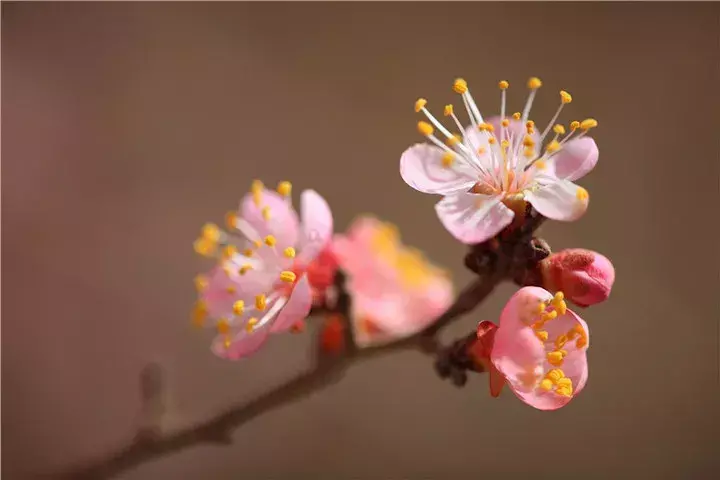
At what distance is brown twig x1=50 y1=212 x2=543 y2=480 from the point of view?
2.39 feet

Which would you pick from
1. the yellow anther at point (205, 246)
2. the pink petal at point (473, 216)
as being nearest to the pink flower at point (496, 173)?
the pink petal at point (473, 216)

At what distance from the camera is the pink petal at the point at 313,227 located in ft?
2.57

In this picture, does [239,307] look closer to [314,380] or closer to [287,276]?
[287,276]

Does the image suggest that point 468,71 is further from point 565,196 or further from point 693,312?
point 565,196

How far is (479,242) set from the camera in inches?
25.8

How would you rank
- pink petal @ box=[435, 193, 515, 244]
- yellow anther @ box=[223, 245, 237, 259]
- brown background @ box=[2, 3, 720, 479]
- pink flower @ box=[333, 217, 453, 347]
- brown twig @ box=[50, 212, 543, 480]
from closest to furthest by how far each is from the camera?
pink petal @ box=[435, 193, 515, 244], brown twig @ box=[50, 212, 543, 480], yellow anther @ box=[223, 245, 237, 259], pink flower @ box=[333, 217, 453, 347], brown background @ box=[2, 3, 720, 479]

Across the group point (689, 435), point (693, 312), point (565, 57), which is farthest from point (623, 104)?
point (689, 435)

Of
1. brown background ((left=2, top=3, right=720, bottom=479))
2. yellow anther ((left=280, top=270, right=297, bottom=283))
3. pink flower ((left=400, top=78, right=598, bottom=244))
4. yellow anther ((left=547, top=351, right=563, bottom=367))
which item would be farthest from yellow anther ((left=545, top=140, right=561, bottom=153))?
brown background ((left=2, top=3, right=720, bottom=479))

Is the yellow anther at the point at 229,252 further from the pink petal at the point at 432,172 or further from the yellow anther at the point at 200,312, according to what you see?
the pink petal at the point at 432,172

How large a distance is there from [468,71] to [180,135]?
0.88m

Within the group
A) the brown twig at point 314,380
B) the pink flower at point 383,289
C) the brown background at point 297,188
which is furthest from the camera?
the brown background at point 297,188

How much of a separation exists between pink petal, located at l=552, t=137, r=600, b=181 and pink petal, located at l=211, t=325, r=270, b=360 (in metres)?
0.38

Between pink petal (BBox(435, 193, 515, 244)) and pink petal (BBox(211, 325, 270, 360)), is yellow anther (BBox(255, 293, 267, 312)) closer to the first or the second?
pink petal (BBox(211, 325, 270, 360))

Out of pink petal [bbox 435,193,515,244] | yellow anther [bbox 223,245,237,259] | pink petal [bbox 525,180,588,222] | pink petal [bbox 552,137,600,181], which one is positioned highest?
pink petal [bbox 552,137,600,181]
